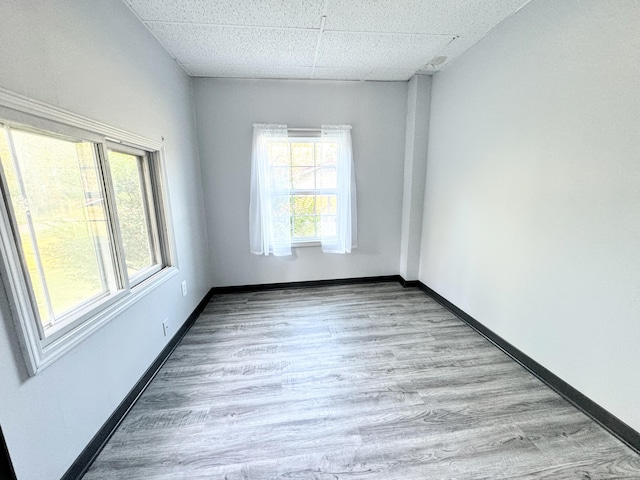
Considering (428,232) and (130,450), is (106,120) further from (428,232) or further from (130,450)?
(428,232)

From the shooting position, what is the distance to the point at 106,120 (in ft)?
4.75

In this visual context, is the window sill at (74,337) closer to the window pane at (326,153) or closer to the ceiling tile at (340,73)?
the window pane at (326,153)

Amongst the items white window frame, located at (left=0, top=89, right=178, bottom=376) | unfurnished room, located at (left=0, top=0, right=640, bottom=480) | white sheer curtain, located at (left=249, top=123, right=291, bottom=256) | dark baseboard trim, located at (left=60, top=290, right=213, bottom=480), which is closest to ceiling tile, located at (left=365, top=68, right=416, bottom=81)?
unfurnished room, located at (left=0, top=0, right=640, bottom=480)

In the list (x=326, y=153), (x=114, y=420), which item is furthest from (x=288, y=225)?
(x=114, y=420)

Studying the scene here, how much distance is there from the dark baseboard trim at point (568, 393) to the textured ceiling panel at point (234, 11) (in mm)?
2827

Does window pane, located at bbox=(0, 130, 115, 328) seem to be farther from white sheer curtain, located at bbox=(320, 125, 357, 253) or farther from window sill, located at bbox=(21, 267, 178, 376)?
white sheer curtain, located at bbox=(320, 125, 357, 253)

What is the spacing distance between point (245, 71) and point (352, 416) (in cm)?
312

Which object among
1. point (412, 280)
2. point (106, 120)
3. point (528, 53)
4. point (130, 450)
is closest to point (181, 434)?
point (130, 450)

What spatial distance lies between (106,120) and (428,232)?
3.06 meters

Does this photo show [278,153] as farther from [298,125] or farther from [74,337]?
[74,337]

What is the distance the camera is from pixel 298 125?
116 inches

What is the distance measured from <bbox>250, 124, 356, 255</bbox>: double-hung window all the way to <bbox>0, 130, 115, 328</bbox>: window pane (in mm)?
1645

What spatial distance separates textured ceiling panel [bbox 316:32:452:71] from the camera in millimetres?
2086

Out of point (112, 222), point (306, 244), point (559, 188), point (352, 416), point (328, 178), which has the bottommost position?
point (352, 416)
